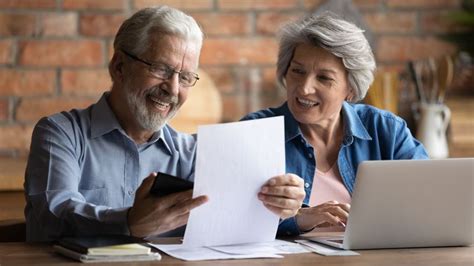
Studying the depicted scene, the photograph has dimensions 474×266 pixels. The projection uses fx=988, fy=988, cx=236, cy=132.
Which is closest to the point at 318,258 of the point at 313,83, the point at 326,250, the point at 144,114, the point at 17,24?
the point at 326,250

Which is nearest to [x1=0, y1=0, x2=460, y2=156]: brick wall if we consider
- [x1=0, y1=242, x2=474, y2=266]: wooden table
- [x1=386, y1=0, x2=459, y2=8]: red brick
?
[x1=386, y1=0, x2=459, y2=8]: red brick

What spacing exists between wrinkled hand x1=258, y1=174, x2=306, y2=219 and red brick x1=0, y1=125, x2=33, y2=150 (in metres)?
1.72

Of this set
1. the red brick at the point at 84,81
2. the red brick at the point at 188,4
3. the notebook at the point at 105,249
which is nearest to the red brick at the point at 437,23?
the red brick at the point at 188,4

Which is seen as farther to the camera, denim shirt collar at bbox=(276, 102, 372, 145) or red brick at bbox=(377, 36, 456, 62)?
red brick at bbox=(377, 36, 456, 62)

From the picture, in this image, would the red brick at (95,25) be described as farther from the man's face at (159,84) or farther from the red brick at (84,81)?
the man's face at (159,84)

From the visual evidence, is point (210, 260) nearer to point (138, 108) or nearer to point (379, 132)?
point (138, 108)

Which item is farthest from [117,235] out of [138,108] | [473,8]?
[473,8]

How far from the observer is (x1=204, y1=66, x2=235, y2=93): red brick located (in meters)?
3.83

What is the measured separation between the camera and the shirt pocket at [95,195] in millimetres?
2463

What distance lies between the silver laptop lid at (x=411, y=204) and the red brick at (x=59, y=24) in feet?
6.06

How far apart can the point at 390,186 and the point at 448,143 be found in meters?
1.76

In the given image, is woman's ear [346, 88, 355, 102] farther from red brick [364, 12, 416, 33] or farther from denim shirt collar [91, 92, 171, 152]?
red brick [364, 12, 416, 33]

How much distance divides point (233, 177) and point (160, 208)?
0.17 m

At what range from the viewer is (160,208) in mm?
2102
